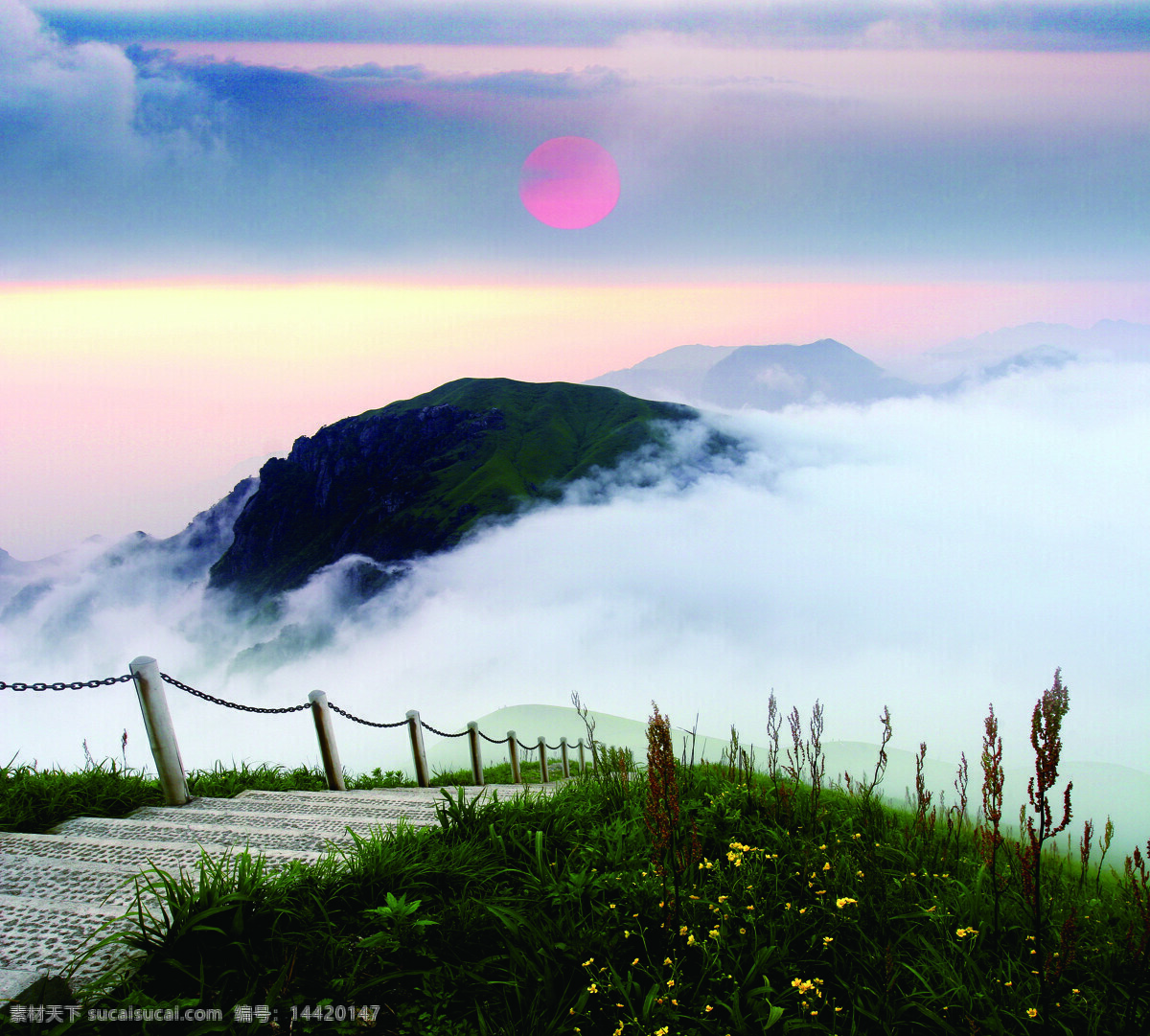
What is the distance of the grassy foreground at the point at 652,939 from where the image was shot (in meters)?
2.82

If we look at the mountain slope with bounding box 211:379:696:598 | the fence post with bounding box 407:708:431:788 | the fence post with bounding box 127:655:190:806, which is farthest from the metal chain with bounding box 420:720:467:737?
the mountain slope with bounding box 211:379:696:598

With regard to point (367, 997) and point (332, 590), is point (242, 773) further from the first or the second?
point (332, 590)

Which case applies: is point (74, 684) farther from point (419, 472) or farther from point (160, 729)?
point (419, 472)

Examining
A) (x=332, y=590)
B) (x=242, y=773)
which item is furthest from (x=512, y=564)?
(x=242, y=773)

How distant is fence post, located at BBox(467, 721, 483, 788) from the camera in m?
9.44

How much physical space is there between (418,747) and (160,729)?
3289 millimetres

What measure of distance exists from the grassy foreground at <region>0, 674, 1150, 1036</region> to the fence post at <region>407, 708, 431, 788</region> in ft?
13.7

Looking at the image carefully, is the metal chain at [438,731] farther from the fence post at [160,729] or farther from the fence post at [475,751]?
the fence post at [160,729]

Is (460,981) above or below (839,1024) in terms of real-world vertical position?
above

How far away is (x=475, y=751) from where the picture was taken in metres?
9.82

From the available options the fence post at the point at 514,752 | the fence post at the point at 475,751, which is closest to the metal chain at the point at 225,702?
the fence post at the point at 475,751

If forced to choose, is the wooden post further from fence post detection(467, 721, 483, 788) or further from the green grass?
fence post detection(467, 721, 483, 788)

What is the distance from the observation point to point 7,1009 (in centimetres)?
244

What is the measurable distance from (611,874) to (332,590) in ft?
540
